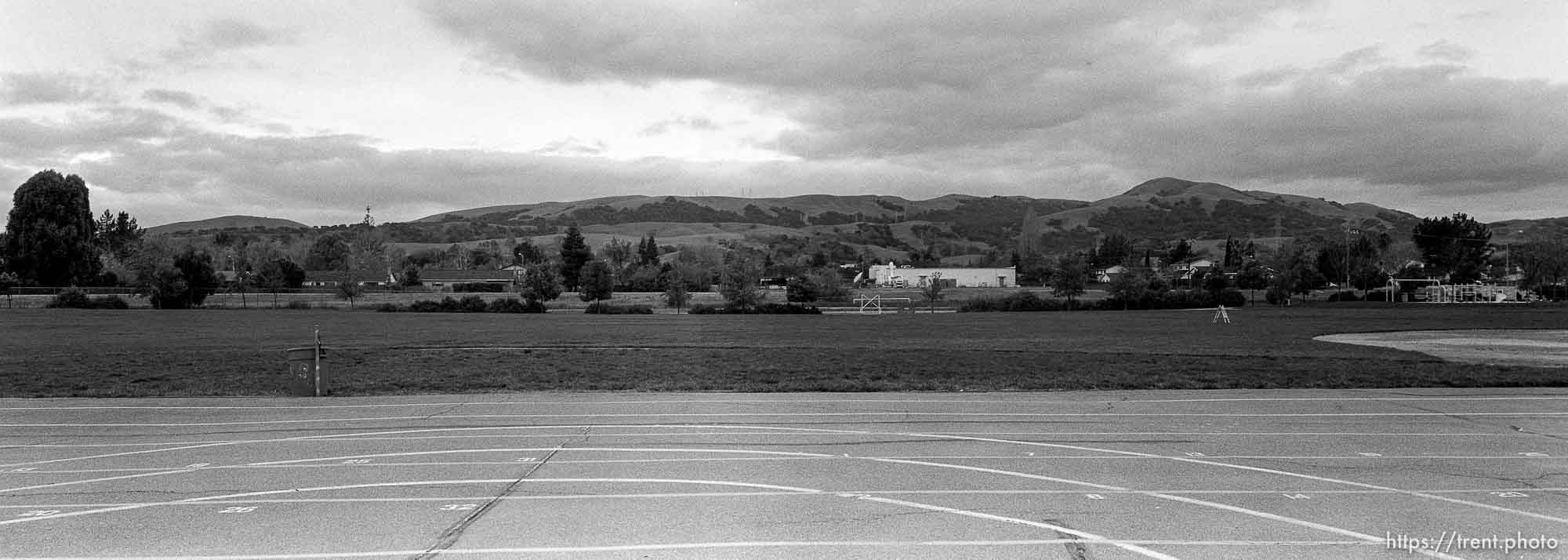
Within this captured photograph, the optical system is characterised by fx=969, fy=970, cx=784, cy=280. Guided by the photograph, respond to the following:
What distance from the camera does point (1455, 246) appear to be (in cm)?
13638

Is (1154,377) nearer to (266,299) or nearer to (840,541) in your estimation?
(840,541)

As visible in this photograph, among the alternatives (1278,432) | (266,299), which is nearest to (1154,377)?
(1278,432)

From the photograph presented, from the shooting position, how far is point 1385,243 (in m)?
167

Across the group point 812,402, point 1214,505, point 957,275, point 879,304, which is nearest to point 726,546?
point 1214,505

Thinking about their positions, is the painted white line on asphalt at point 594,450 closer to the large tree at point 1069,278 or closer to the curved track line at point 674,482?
the curved track line at point 674,482

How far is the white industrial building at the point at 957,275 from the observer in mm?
178250

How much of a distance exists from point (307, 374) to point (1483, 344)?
1560 inches

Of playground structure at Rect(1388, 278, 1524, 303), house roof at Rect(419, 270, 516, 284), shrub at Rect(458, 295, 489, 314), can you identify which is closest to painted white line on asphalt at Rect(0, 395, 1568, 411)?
shrub at Rect(458, 295, 489, 314)

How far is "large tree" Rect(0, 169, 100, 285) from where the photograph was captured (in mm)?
106000

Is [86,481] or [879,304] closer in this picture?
[86,481]

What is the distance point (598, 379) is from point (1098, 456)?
14061 mm

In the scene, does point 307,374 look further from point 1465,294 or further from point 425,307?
point 1465,294

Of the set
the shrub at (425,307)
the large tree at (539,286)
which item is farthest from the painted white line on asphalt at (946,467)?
the large tree at (539,286)

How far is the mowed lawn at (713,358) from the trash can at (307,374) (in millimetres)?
651
